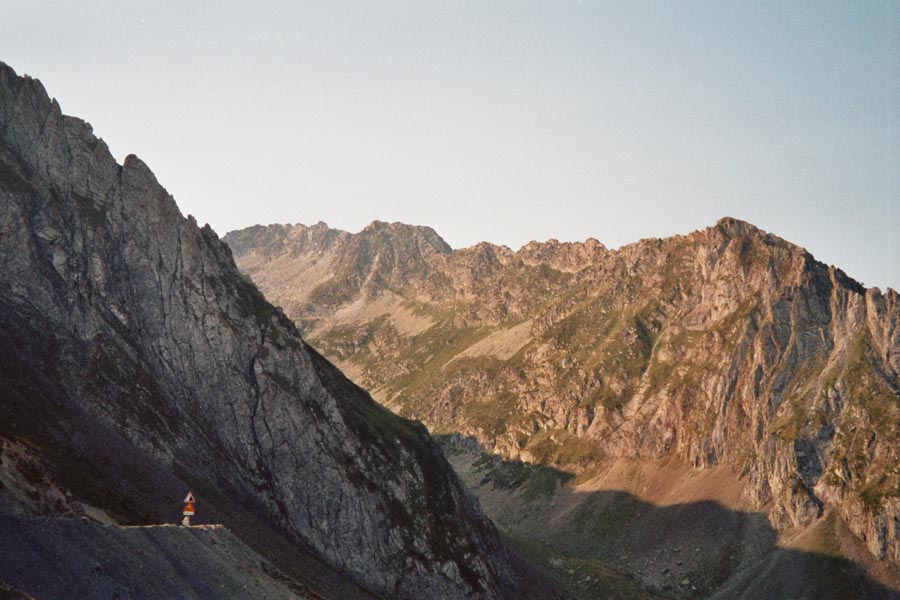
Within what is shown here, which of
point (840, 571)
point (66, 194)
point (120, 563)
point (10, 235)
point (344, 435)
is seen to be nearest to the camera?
point (120, 563)

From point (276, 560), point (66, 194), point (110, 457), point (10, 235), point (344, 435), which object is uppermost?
point (66, 194)

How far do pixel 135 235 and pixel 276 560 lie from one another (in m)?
64.5

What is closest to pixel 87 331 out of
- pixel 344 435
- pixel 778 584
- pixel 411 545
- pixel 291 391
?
pixel 291 391

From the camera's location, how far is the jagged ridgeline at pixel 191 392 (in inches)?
4240

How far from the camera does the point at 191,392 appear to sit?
13288 cm

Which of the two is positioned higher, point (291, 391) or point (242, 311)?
point (242, 311)

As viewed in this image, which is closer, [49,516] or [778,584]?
[49,516]

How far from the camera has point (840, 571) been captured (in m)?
194

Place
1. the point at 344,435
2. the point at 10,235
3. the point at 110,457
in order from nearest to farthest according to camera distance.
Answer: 1. the point at 110,457
2. the point at 10,235
3. the point at 344,435

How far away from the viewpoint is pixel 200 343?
138 metres

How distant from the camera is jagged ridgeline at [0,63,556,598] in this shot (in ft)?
353

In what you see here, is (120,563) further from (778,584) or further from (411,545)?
(778,584)

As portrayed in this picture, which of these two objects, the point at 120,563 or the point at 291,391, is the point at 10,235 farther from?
the point at 120,563

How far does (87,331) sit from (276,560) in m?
42.7
